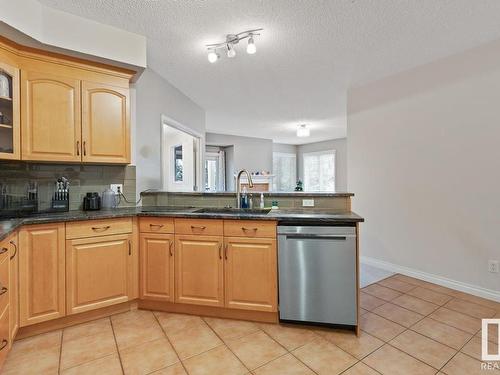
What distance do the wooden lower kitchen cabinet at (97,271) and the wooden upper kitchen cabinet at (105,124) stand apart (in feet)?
2.45

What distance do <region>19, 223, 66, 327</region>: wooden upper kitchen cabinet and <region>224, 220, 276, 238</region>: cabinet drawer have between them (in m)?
1.30

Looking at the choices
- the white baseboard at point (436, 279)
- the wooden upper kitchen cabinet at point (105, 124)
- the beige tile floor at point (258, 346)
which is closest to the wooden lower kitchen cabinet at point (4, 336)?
the beige tile floor at point (258, 346)

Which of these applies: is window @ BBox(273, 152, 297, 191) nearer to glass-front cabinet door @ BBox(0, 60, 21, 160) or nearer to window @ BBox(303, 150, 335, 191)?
window @ BBox(303, 150, 335, 191)

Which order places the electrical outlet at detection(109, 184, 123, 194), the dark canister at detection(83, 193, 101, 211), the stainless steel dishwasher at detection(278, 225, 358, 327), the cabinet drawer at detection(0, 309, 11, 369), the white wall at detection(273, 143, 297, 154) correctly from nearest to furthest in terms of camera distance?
1. the cabinet drawer at detection(0, 309, 11, 369)
2. the stainless steel dishwasher at detection(278, 225, 358, 327)
3. the dark canister at detection(83, 193, 101, 211)
4. the electrical outlet at detection(109, 184, 123, 194)
5. the white wall at detection(273, 143, 297, 154)

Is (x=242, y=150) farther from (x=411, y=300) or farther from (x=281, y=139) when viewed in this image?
(x=411, y=300)

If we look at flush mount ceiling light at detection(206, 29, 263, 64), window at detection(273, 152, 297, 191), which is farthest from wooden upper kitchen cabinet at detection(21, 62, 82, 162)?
window at detection(273, 152, 297, 191)

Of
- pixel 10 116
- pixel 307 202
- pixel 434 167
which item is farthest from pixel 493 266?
pixel 10 116

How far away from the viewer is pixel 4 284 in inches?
66.7

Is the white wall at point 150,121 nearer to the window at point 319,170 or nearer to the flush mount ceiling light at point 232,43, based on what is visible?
the flush mount ceiling light at point 232,43

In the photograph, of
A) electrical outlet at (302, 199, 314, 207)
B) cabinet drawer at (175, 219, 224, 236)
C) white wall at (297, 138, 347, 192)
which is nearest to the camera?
cabinet drawer at (175, 219, 224, 236)

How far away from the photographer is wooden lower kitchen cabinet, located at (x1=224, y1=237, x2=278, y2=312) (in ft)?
7.08

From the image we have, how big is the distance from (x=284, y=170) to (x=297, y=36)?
21.4ft

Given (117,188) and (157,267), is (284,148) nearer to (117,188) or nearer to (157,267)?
(117,188)

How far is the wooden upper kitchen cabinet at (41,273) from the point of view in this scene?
6.45ft
